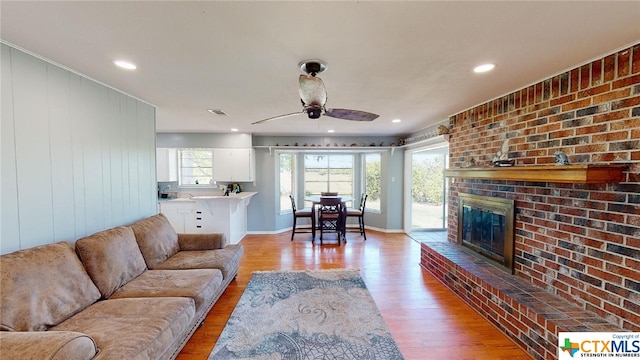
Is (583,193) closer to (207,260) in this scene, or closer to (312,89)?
(312,89)

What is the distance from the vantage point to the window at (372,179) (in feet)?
19.9

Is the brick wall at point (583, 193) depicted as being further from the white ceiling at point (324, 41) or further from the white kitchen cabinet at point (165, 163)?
the white kitchen cabinet at point (165, 163)

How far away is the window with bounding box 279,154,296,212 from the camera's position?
19.7ft

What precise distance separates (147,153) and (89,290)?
1.83 metres

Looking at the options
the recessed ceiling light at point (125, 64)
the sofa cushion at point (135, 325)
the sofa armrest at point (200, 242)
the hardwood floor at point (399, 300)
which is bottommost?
the hardwood floor at point (399, 300)

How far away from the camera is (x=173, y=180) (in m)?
5.30

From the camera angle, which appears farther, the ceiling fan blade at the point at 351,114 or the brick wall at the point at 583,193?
the ceiling fan blade at the point at 351,114

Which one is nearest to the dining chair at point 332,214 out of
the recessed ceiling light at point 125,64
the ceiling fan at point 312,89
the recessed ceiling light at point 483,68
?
the ceiling fan at point 312,89

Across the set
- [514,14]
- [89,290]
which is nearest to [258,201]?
[89,290]

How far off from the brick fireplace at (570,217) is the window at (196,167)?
487 centimetres

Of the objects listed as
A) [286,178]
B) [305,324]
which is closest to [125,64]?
[305,324]

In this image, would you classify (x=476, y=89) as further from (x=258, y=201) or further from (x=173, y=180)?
(x=173, y=180)

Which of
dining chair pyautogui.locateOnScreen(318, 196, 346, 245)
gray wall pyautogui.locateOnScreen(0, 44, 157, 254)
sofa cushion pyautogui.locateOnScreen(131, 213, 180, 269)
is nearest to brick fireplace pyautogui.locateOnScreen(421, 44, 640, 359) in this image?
dining chair pyautogui.locateOnScreen(318, 196, 346, 245)

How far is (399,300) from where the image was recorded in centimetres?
277
